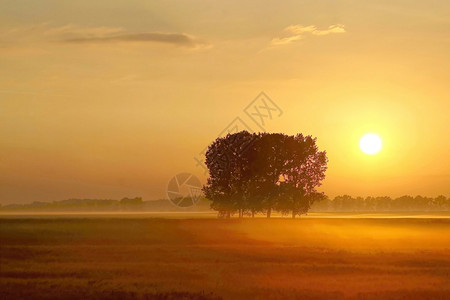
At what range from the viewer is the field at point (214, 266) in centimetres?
3039

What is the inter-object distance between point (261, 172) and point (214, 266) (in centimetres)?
5570

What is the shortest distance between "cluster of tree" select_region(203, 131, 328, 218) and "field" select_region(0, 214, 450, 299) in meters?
30.2

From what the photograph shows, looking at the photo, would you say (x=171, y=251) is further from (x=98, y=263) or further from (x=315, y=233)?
(x=315, y=233)

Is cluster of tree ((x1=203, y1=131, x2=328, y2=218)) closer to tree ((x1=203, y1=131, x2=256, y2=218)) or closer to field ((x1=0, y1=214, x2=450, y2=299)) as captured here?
tree ((x1=203, y1=131, x2=256, y2=218))

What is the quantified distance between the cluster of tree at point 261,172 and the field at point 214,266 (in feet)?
99.0

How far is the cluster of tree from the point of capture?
93.8 m

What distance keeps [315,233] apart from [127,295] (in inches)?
1689

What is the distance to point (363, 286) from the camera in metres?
32.8

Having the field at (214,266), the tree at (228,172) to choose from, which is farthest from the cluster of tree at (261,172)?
the field at (214,266)

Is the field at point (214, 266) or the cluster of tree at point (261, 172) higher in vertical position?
the cluster of tree at point (261, 172)

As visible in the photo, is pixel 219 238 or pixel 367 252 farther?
pixel 219 238

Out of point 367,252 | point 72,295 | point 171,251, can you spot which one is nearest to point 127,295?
point 72,295

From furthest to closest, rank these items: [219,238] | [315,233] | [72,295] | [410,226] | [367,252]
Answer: [410,226], [315,233], [219,238], [367,252], [72,295]

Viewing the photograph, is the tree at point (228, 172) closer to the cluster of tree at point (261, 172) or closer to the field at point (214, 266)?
the cluster of tree at point (261, 172)
